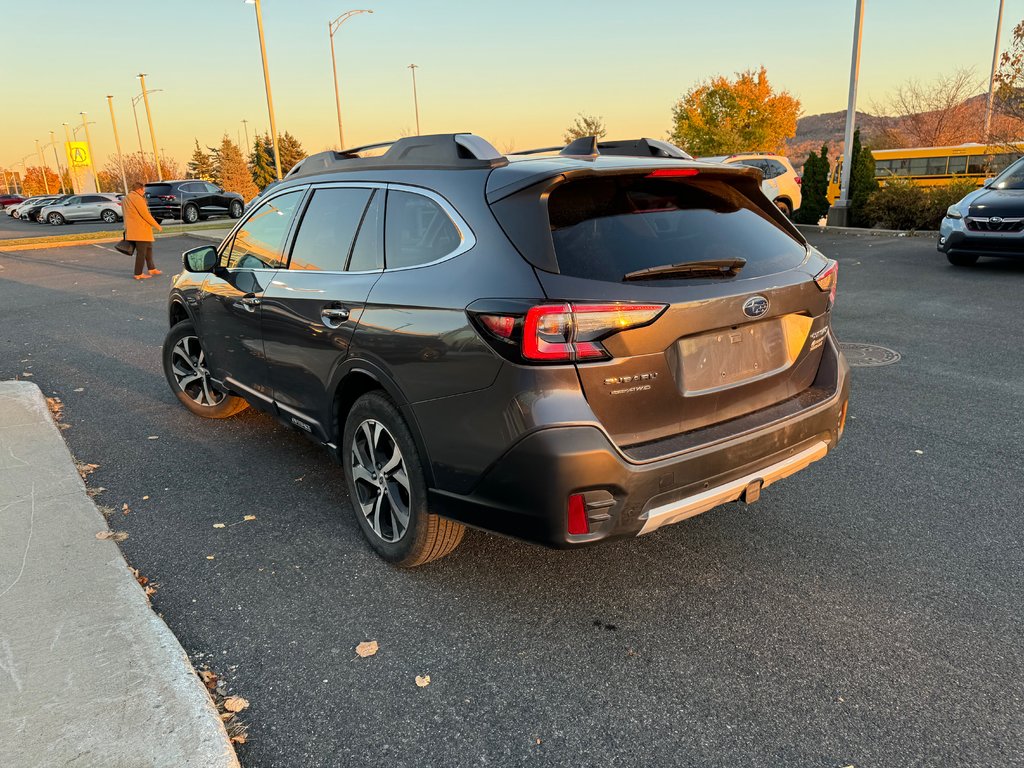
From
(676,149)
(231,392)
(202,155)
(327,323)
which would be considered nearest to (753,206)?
(676,149)

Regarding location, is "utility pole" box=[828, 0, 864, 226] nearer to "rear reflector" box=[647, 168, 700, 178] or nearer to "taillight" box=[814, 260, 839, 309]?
"taillight" box=[814, 260, 839, 309]

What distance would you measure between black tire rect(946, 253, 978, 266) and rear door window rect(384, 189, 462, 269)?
11062mm

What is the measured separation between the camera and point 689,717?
2.44 metres

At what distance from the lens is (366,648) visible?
2840 mm

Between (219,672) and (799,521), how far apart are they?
2.76m

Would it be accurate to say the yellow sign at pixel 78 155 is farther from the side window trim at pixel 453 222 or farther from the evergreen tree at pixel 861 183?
the side window trim at pixel 453 222

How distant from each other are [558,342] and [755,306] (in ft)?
2.86

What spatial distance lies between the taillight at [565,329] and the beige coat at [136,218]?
14.1m

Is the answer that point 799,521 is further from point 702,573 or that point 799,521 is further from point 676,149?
point 676,149

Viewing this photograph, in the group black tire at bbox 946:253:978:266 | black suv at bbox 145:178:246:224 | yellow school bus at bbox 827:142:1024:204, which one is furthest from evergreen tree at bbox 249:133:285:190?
black tire at bbox 946:253:978:266

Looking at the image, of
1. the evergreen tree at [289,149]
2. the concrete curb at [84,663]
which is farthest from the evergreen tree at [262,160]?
the concrete curb at [84,663]

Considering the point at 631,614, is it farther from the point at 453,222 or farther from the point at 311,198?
the point at 311,198

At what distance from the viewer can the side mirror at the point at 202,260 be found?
189 inches

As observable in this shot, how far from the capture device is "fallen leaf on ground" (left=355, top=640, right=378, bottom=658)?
2.81 m
